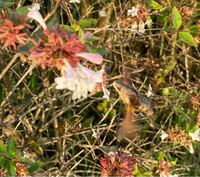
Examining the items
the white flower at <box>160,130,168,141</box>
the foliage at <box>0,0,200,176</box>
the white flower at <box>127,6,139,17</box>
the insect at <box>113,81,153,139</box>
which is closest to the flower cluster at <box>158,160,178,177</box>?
the foliage at <box>0,0,200,176</box>

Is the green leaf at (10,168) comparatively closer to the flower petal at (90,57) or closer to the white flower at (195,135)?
the flower petal at (90,57)

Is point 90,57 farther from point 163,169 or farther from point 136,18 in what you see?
point 163,169

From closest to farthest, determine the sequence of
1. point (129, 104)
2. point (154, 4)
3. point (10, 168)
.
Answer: point (129, 104)
point (10, 168)
point (154, 4)

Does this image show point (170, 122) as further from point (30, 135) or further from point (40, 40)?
point (40, 40)

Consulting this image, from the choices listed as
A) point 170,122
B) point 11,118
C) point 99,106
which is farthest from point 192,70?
point 11,118

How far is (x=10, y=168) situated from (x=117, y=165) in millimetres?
358

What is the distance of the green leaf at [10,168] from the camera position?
1.58m

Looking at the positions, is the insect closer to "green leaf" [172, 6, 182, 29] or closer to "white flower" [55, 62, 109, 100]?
"white flower" [55, 62, 109, 100]

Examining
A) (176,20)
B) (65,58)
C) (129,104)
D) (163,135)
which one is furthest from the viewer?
(163,135)

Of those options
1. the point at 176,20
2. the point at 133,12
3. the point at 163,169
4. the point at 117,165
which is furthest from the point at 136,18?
the point at 117,165

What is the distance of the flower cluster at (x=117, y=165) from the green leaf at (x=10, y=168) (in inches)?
12.0

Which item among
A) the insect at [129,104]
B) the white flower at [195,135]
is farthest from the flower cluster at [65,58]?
the white flower at [195,135]

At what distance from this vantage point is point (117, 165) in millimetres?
1656

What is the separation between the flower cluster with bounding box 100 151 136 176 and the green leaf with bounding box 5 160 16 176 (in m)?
0.30
